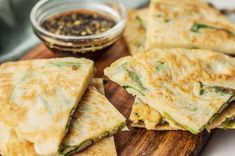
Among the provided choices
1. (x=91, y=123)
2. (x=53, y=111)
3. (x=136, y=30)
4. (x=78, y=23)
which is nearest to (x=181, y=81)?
(x=91, y=123)

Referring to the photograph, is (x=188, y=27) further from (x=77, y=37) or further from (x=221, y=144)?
(x=221, y=144)

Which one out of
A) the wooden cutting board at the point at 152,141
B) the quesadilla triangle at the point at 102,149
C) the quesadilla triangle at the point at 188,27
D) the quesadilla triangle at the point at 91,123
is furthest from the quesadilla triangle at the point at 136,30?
the quesadilla triangle at the point at 102,149

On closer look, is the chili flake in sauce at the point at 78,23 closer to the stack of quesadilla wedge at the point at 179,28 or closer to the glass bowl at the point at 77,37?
the glass bowl at the point at 77,37

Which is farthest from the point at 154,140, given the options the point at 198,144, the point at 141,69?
the point at 141,69

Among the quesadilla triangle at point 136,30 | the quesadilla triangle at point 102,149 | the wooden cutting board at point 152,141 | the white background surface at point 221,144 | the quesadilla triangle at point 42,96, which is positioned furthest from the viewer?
the quesadilla triangle at point 136,30

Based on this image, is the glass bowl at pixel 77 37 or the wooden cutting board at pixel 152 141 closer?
the wooden cutting board at pixel 152 141

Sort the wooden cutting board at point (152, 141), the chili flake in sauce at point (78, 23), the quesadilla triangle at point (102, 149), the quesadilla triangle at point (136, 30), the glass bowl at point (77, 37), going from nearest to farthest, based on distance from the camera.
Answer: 1. the quesadilla triangle at point (102, 149)
2. the wooden cutting board at point (152, 141)
3. the glass bowl at point (77, 37)
4. the chili flake in sauce at point (78, 23)
5. the quesadilla triangle at point (136, 30)

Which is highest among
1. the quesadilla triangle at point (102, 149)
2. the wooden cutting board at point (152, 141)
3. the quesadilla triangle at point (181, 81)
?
the quesadilla triangle at point (181, 81)

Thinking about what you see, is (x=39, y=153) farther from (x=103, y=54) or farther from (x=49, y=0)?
(x=49, y=0)
